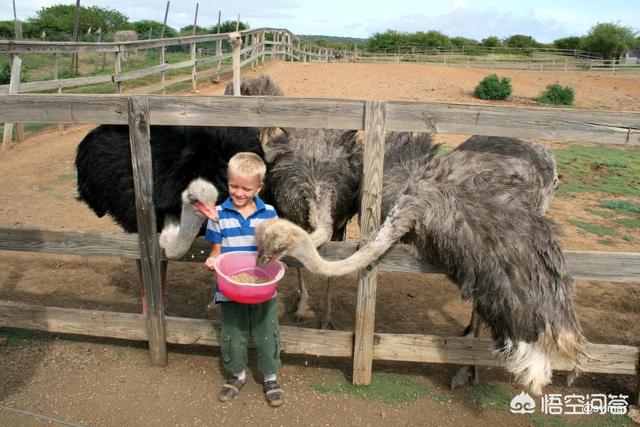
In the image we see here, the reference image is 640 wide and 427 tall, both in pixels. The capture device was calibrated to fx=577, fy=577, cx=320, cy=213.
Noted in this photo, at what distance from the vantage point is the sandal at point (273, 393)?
10.8 feet

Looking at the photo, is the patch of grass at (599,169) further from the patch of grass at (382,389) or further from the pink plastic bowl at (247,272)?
the pink plastic bowl at (247,272)

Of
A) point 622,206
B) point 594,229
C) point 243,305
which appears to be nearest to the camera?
point 243,305

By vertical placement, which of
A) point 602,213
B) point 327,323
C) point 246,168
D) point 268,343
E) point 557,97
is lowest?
point 327,323

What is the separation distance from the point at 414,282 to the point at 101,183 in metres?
2.74

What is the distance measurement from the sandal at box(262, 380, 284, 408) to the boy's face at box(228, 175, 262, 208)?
1105mm

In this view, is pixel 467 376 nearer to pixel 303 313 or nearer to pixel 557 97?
pixel 303 313

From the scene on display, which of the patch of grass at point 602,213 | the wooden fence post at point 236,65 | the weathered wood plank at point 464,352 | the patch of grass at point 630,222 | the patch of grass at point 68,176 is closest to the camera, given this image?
the weathered wood plank at point 464,352

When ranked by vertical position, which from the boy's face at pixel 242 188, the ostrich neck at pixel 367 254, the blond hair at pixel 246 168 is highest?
the blond hair at pixel 246 168

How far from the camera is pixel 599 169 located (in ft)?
29.6

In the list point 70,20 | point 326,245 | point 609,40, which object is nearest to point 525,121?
point 326,245

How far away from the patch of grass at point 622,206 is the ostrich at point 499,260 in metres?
4.74

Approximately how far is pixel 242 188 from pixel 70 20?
43.4 metres

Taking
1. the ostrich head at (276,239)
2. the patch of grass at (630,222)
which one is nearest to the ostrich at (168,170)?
the ostrich head at (276,239)

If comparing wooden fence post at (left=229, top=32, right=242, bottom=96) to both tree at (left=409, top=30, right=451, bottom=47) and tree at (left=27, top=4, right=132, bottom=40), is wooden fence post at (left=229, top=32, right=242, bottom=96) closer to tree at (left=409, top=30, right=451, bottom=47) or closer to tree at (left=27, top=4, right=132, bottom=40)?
tree at (left=27, top=4, right=132, bottom=40)
